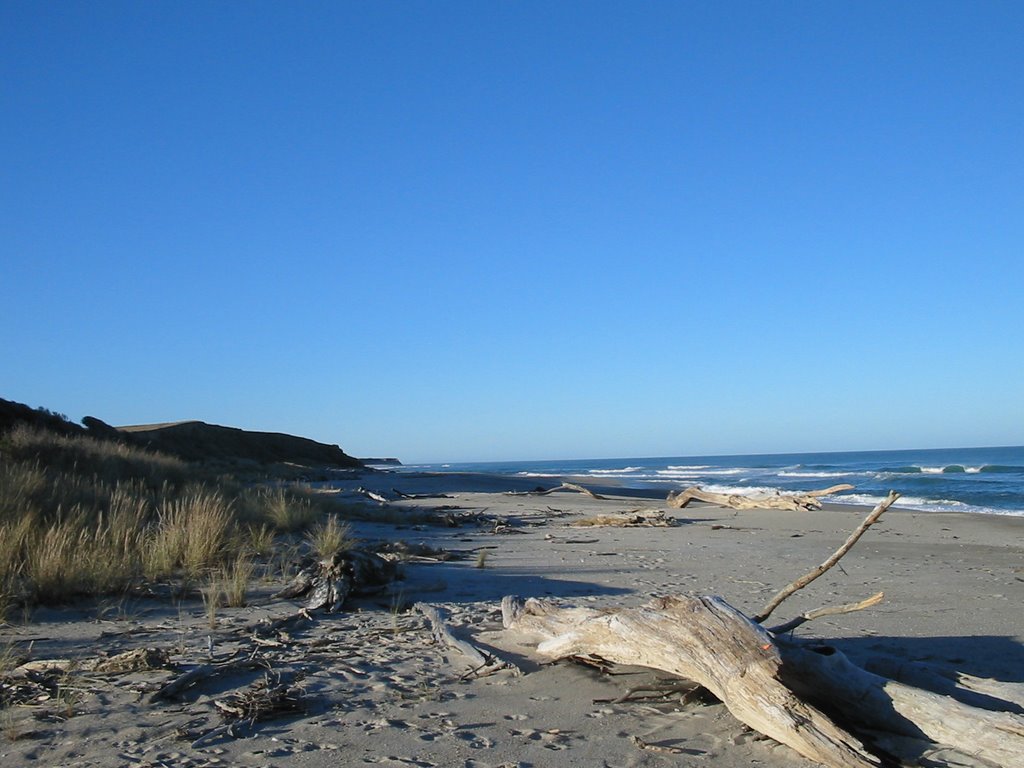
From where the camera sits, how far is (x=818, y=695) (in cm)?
336

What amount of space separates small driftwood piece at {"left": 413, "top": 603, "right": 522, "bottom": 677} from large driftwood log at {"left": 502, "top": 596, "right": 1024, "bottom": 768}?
827 mm

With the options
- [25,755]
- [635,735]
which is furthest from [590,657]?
[25,755]

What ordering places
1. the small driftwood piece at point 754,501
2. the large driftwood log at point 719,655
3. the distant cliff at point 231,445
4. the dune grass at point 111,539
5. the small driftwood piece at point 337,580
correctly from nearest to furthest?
the large driftwood log at point 719,655 < the dune grass at point 111,539 < the small driftwood piece at point 337,580 < the small driftwood piece at point 754,501 < the distant cliff at point 231,445

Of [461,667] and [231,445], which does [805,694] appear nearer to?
[461,667]

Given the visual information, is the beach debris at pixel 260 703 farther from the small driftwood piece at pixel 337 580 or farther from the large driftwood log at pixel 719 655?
the small driftwood piece at pixel 337 580

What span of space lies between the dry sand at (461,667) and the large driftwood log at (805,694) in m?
0.23

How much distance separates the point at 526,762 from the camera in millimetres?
3248

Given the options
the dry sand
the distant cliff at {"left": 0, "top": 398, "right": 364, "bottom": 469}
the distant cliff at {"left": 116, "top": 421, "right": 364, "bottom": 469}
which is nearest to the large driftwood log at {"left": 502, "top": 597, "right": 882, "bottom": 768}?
the dry sand

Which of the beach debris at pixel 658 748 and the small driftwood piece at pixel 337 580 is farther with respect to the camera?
the small driftwood piece at pixel 337 580

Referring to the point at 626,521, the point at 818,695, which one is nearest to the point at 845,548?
the point at 818,695

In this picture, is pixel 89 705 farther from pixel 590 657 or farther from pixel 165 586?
pixel 165 586

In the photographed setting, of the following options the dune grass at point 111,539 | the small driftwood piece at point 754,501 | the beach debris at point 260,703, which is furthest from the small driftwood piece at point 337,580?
the small driftwood piece at point 754,501

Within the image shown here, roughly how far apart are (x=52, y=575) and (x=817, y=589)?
659cm

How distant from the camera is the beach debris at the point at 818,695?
2988 millimetres
